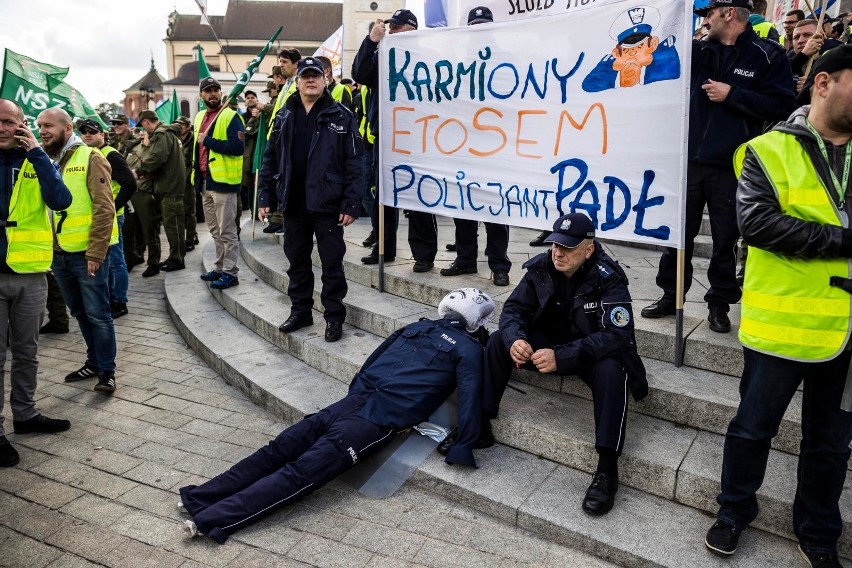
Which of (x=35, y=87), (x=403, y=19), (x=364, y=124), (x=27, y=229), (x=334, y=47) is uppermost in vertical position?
(x=334, y=47)

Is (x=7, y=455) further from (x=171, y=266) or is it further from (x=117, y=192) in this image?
(x=171, y=266)

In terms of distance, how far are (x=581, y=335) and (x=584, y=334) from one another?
1.1 inches

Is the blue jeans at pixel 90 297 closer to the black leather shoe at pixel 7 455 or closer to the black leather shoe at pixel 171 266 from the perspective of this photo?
the black leather shoe at pixel 7 455


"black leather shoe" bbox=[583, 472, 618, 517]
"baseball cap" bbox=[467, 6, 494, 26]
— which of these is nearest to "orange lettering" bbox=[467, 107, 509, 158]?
"baseball cap" bbox=[467, 6, 494, 26]

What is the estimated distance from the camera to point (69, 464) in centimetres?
378

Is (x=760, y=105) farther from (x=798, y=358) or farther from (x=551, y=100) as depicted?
(x=798, y=358)

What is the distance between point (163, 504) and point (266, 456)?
0.60m

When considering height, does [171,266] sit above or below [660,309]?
below

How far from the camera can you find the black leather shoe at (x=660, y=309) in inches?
165

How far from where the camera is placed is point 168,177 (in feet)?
27.1

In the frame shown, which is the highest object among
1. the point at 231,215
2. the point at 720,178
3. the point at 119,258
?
the point at 720,178

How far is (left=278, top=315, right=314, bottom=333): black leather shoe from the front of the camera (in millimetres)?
5156

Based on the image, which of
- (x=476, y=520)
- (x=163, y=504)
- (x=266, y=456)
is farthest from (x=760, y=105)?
(x=163, y=504)

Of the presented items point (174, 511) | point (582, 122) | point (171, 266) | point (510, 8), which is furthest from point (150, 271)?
point (582, 122)
